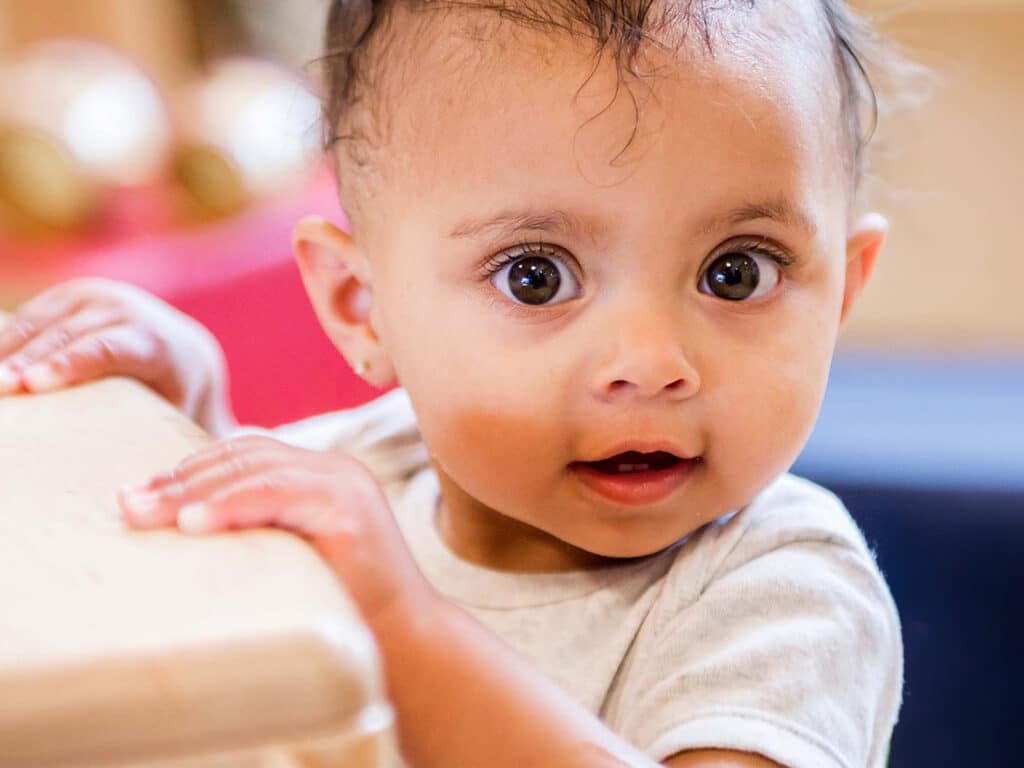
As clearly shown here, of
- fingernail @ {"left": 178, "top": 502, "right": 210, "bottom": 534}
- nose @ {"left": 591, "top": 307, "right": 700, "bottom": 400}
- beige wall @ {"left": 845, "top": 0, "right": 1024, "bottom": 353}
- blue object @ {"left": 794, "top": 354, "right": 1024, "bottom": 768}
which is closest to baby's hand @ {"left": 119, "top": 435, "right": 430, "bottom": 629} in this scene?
fingernail @ {"left": 178, "top": 502, "right": 210, "bottom": 534}

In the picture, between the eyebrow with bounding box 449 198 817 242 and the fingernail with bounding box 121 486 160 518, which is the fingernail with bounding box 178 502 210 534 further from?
the eyebrow with bounding box 449 198 817 242

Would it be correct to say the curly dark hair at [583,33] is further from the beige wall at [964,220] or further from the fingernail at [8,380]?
the beige wall at [964,220]

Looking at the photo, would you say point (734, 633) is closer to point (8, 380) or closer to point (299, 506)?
point (299, 506)

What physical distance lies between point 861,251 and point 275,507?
45 centimetres

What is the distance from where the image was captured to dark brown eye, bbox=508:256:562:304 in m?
0.67

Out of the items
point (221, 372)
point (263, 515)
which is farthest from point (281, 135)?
point (263, 515)

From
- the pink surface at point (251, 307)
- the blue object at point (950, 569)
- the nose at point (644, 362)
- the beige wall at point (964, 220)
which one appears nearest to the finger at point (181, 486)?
the nose at point (644, 362)

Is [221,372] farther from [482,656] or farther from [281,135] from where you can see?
[281,135]


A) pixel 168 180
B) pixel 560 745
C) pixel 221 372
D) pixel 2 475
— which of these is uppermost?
pixel 2 475

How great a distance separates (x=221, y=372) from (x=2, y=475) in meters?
0.50

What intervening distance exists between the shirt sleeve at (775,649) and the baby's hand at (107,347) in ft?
1.11

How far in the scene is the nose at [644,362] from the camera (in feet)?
2.03

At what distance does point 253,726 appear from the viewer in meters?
0.33

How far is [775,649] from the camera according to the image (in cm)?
65
